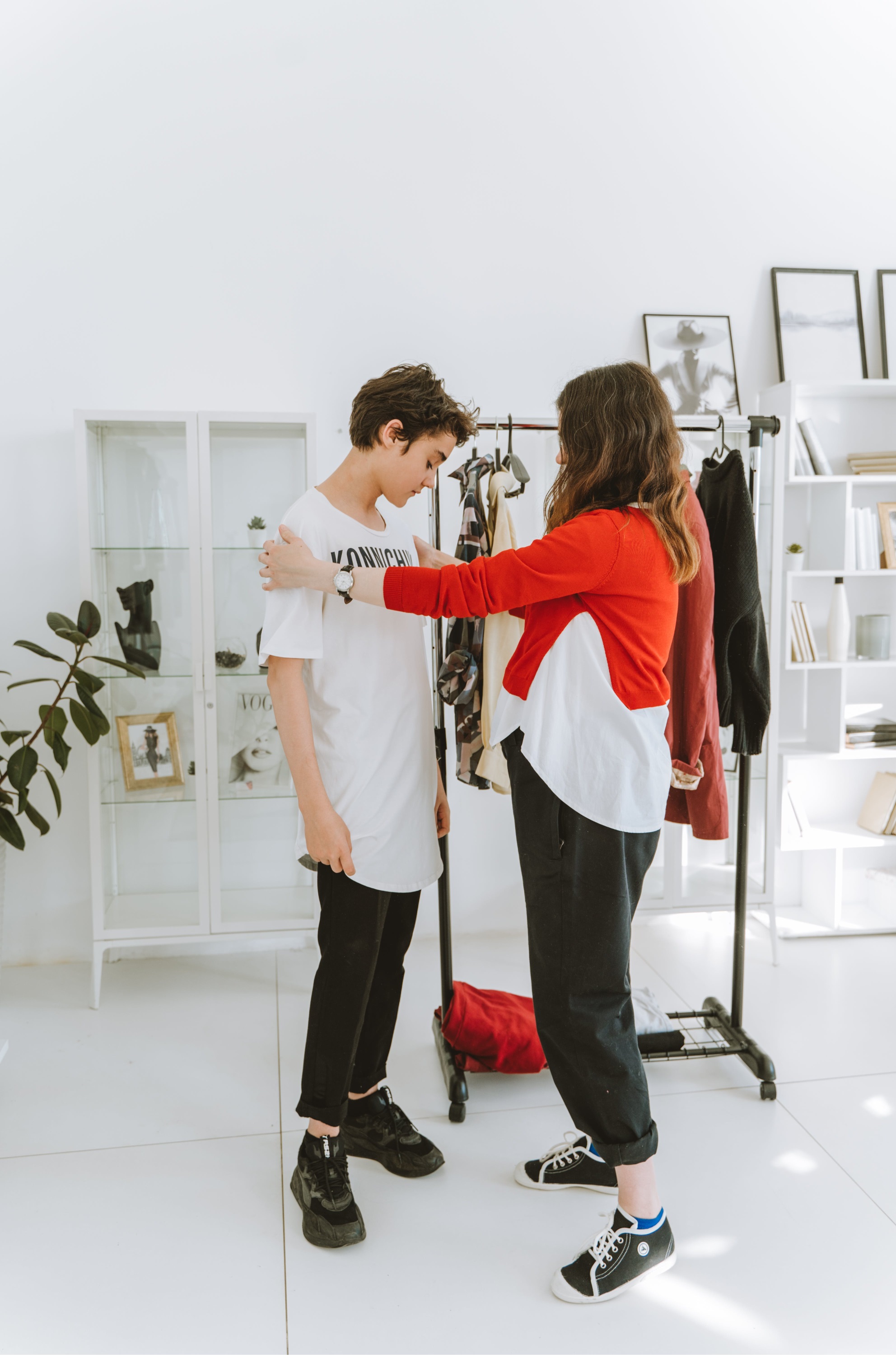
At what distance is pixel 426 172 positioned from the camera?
2.93 m

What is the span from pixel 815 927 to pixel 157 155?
11.2 feet

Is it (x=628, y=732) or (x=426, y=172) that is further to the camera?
(x=426, y=172)

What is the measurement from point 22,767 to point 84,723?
209 mm

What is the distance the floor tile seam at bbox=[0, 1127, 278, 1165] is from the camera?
1.99 m

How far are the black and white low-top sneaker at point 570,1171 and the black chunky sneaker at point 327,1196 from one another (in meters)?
0.36

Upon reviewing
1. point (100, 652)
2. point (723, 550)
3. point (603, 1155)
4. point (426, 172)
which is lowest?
point (603, 1155)

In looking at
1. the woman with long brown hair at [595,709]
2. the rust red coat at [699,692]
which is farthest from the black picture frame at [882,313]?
the woman with long brown hair at [595,709]

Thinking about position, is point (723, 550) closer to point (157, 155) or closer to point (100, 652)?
point (100, 652)

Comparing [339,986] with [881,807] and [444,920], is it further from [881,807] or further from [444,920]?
[881,807]

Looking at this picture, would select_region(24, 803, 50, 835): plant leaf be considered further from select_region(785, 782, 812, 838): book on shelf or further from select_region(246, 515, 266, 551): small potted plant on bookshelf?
select_region(785, 782, 812, 838): book on shelf

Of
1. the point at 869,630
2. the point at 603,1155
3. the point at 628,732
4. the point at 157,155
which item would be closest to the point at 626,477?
the point at 628,732

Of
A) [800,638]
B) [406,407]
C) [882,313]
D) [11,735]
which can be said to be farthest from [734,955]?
[882,313]

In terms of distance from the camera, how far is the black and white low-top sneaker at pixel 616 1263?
1.56 metres

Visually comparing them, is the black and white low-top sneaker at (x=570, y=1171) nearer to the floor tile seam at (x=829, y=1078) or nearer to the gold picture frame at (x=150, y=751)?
the floor tile seam at (x=829, y=1078)
